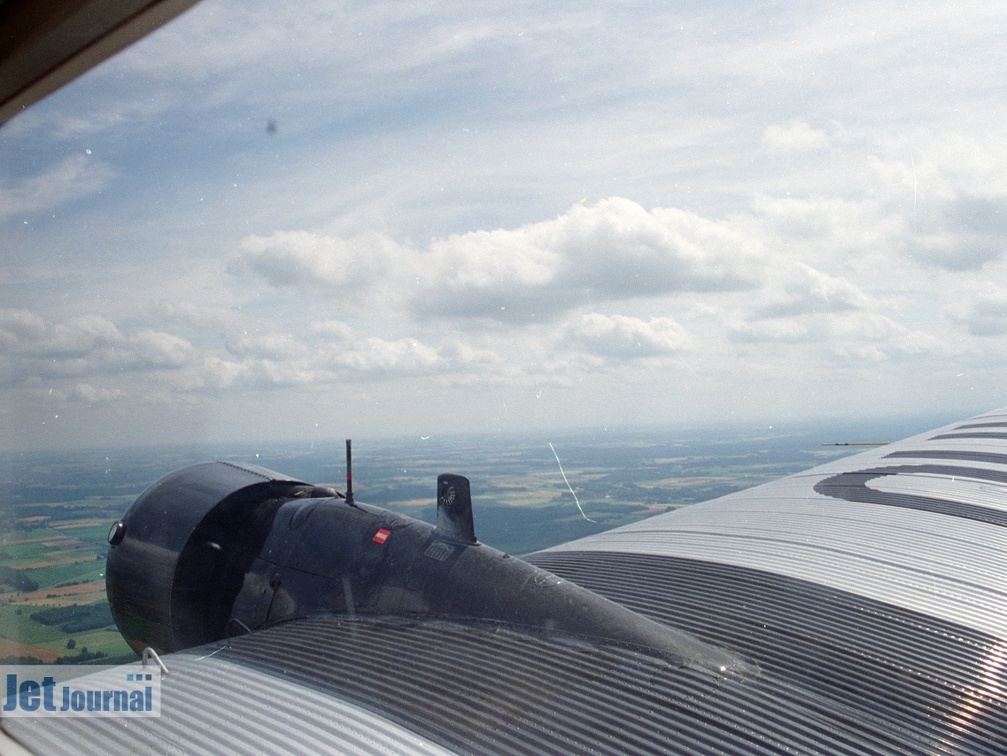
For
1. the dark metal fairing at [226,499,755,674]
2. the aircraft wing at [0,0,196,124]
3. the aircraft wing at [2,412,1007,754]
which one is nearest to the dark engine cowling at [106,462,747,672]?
the dark metal fairing at [226,499,755,674]

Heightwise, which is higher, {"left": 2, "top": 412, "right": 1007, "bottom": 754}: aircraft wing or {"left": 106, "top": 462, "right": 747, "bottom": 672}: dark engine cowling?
{"left": 106, "top": 462, "right": 747, "bottom": 672}: dark engine cowling

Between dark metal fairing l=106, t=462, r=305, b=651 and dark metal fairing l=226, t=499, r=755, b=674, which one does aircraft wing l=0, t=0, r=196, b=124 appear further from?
dark metal fairing l=106, t=462, r=305, b=651

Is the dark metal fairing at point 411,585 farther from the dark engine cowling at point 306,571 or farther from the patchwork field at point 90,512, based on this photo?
the patchwork field at point 90,512

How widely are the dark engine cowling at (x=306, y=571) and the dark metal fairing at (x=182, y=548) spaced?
0.4 inches

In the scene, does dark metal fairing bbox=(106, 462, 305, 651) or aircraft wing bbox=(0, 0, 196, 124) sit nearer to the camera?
aircraft wing bbox=(0, 0, 196, 124)

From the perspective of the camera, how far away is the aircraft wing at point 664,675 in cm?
324

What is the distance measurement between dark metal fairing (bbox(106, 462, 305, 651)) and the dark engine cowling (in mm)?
10

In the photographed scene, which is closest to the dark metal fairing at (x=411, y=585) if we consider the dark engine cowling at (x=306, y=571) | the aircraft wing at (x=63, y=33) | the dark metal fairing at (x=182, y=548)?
the dark engine cowling at (x=306, y=571)

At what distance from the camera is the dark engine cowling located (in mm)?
4469

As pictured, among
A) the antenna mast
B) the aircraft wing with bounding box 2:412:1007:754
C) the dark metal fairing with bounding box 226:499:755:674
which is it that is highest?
the antenna mast

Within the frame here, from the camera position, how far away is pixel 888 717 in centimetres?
377

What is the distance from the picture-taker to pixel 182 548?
5.97 m

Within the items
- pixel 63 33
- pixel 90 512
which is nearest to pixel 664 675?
pixel 63 33

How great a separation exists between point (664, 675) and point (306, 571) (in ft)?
8.85
